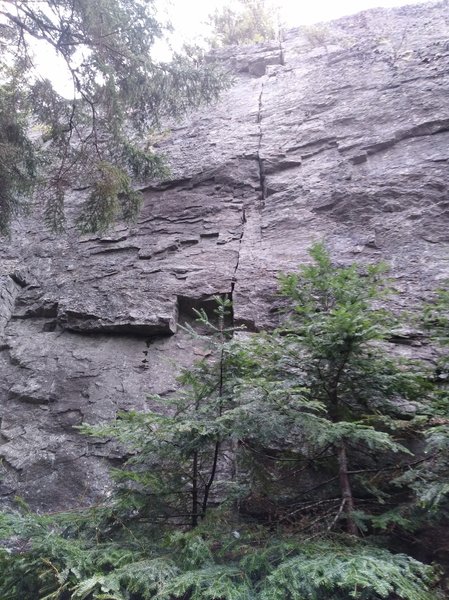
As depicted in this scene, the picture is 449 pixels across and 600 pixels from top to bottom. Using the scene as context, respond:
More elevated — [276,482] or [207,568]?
[207,568]

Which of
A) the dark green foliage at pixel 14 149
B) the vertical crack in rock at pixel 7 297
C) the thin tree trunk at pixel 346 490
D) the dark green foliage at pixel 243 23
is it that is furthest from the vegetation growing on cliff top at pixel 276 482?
the dark green foliage at pixel 243 23

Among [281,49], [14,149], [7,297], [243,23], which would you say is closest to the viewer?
[14,149]

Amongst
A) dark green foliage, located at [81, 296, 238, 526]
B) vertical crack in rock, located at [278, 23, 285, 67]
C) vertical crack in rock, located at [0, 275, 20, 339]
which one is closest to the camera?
dark green foliage, located at [81, 296, 238, 526]

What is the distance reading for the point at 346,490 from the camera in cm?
323

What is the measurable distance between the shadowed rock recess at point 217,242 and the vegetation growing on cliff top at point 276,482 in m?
1.40

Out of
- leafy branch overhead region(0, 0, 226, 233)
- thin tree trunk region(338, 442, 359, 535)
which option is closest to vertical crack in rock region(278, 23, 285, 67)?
leafy branch overhead region(0, 0, 226, 233)

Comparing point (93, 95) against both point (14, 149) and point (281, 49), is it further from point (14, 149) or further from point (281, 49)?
point (281, 49)

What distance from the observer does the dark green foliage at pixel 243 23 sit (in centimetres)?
1245

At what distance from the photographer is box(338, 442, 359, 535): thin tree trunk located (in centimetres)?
302

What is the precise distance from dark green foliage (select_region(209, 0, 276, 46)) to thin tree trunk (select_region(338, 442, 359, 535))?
11573 mm

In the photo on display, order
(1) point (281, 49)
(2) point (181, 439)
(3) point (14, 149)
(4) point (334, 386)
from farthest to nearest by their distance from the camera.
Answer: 1. (1) point (281, 49)
2. (3) point (14, 149)
3. (4) point (334, 386)
4. (2) point (181, 439)

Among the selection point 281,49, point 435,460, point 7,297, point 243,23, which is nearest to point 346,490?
point 435,460

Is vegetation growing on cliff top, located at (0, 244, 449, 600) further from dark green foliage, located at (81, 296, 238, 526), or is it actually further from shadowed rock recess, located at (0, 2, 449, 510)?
shadowed rock recess, located at (0, 2, 449, 510)

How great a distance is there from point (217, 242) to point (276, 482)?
367 centimetres
